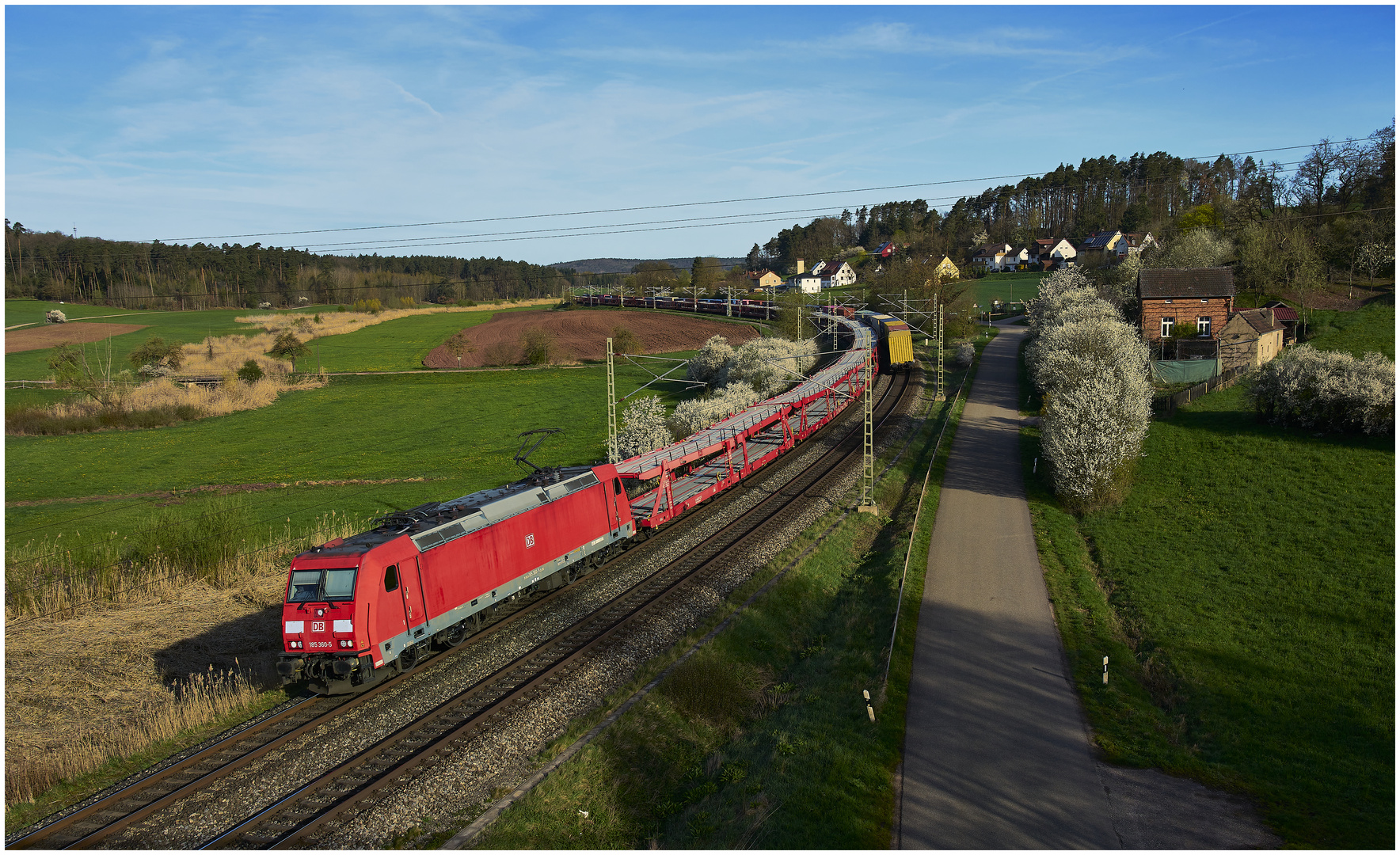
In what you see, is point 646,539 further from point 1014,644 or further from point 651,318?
point 651,318

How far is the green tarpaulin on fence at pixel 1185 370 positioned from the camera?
48.6m

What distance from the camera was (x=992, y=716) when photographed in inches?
590

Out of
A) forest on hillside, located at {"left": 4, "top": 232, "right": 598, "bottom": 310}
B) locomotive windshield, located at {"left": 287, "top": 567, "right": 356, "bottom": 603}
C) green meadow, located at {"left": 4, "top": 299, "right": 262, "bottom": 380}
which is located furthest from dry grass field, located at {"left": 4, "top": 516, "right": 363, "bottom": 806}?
forest on hillside, located at {"left": 4, "top": 232, "right": 598, "bottom": 310}

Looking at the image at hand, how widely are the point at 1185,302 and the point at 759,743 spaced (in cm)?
5423

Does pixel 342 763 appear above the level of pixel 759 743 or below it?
above

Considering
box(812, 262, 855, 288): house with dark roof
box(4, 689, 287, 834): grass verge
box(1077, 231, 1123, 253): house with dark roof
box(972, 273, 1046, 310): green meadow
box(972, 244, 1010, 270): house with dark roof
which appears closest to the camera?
box(4, 689, 287, 834): grass verge

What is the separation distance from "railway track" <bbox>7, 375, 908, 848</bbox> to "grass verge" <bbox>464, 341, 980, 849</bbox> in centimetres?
202

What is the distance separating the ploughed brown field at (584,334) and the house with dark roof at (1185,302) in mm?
36386

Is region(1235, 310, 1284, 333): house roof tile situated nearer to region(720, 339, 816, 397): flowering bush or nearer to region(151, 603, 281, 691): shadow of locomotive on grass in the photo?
region(720, 339, 816, 397): flowering bush

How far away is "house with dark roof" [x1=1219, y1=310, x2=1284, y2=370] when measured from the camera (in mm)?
48188

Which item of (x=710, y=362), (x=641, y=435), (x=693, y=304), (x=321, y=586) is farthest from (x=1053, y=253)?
(x=321, y=586)

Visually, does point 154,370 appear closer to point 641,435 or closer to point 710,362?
point 710,362

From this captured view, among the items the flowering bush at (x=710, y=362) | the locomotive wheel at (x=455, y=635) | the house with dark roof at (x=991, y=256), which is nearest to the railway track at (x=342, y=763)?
the locomotive wheel at (x=455, y=635)

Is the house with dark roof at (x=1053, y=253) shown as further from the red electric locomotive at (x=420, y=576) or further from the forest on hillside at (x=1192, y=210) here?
the red electric locomotive at (x=420, y=576)
